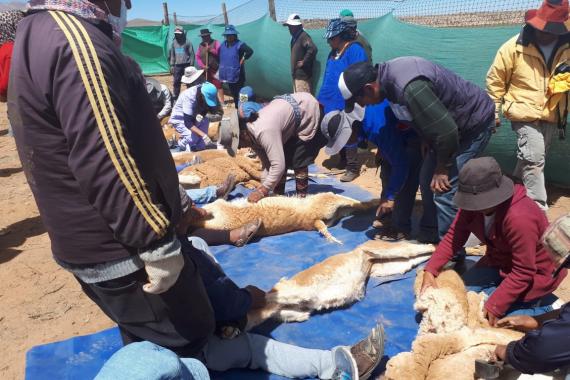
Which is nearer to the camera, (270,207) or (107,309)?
(107,309)

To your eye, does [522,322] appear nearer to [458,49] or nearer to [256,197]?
[256,197]

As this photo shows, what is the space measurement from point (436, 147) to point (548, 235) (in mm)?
1396

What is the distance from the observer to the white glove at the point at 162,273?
5.56 ft

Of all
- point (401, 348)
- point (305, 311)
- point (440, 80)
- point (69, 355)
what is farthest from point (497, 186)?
point (69, 355)

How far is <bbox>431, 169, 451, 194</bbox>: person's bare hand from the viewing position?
3262mm

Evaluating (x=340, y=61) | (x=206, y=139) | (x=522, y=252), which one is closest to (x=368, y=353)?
(x=522, y=252)

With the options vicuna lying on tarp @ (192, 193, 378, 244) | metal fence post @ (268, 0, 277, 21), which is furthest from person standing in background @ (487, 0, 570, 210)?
metal fence post @ (268, 0, 277, 21)

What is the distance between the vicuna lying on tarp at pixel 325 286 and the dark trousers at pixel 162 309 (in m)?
0.83

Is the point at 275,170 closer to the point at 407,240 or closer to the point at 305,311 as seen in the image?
the point at 407,240

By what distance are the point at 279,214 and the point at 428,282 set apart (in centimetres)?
179

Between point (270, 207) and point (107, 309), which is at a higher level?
point (107, 309)

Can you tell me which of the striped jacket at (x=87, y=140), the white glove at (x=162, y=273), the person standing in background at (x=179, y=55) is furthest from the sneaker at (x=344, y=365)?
the person standing in background at (x=179, y=55)

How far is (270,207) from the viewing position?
4.35m

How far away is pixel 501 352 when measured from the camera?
2162 millimetres
